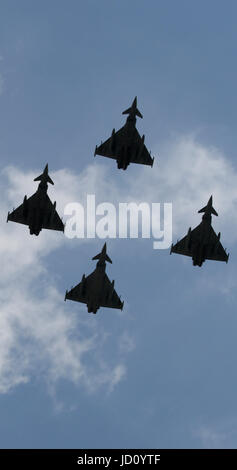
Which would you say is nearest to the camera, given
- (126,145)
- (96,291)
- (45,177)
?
(45,177)

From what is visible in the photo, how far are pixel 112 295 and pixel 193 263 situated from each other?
9.46 metres

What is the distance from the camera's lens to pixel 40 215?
2852 inches

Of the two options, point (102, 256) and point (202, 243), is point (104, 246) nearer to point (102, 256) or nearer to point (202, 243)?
point (102, 256)

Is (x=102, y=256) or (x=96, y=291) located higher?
(x=102, y=256)

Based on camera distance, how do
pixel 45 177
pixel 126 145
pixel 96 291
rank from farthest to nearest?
pixel 126 145, pixel 96 291, pixel 45 177

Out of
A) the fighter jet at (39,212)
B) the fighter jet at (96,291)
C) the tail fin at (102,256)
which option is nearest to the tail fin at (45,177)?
the fighter jet at (39,212)

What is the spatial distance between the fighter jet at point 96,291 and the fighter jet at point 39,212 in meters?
6.41

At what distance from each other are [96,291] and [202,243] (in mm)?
12512

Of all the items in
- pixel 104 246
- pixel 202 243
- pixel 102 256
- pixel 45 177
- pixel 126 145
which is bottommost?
pixel 102 256

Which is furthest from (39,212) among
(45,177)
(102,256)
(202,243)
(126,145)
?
(202,243)

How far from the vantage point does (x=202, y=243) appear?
73688mm

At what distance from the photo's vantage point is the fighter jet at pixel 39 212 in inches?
2785

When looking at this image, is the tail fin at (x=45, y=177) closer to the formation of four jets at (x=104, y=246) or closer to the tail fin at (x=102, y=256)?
the formation of four jets at (x=104, y=246)
